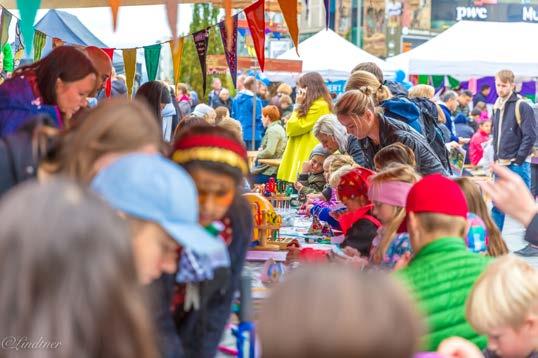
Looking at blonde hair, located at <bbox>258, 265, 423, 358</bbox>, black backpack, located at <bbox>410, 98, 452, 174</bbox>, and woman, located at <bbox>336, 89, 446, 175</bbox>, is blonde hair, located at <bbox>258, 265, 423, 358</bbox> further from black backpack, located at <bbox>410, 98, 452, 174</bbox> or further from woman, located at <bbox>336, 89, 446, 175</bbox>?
black backpack, located at <bbox>410, 98, 452, 174</bbox>

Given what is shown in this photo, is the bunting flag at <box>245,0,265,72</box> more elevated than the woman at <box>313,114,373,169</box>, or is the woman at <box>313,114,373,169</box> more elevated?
the bunting flag at <box>245,0,265,72</box>

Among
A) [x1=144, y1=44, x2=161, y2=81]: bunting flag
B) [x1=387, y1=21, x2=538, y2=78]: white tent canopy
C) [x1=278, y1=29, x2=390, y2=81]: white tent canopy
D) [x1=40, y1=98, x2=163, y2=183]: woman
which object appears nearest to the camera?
[x1=40, y1=98, x2=163, y2=183]: woman

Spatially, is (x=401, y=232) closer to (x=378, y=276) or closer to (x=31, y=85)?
(x=31, y=85)

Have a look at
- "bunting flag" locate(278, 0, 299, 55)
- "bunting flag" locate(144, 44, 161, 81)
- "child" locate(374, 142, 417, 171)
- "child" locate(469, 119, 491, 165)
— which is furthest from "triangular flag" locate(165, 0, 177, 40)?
"child" locate(469, 119, 491, 165)

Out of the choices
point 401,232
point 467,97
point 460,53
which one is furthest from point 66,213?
point 467,97

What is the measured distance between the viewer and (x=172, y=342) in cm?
305

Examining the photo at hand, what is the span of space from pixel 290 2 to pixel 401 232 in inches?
85.9

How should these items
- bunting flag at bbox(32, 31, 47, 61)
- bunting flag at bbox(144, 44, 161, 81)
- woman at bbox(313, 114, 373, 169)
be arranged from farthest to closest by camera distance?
bunting flag at bbox(144, 44, 161, 81) → bunting flag at bbox(32, 31, 47, 61) → woman at bbox(313, 114, 373, 169)

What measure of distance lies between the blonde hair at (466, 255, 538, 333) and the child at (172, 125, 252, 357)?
2.62ft

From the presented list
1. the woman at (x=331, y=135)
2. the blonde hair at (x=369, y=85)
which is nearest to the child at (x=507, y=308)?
the blonde hair at (x=369, y=85)

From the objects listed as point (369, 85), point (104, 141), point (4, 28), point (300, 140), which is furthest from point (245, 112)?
point (104, 141)

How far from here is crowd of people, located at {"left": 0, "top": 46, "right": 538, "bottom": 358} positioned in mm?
1473

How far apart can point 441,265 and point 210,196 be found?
917 mm

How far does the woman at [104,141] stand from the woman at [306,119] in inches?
287
